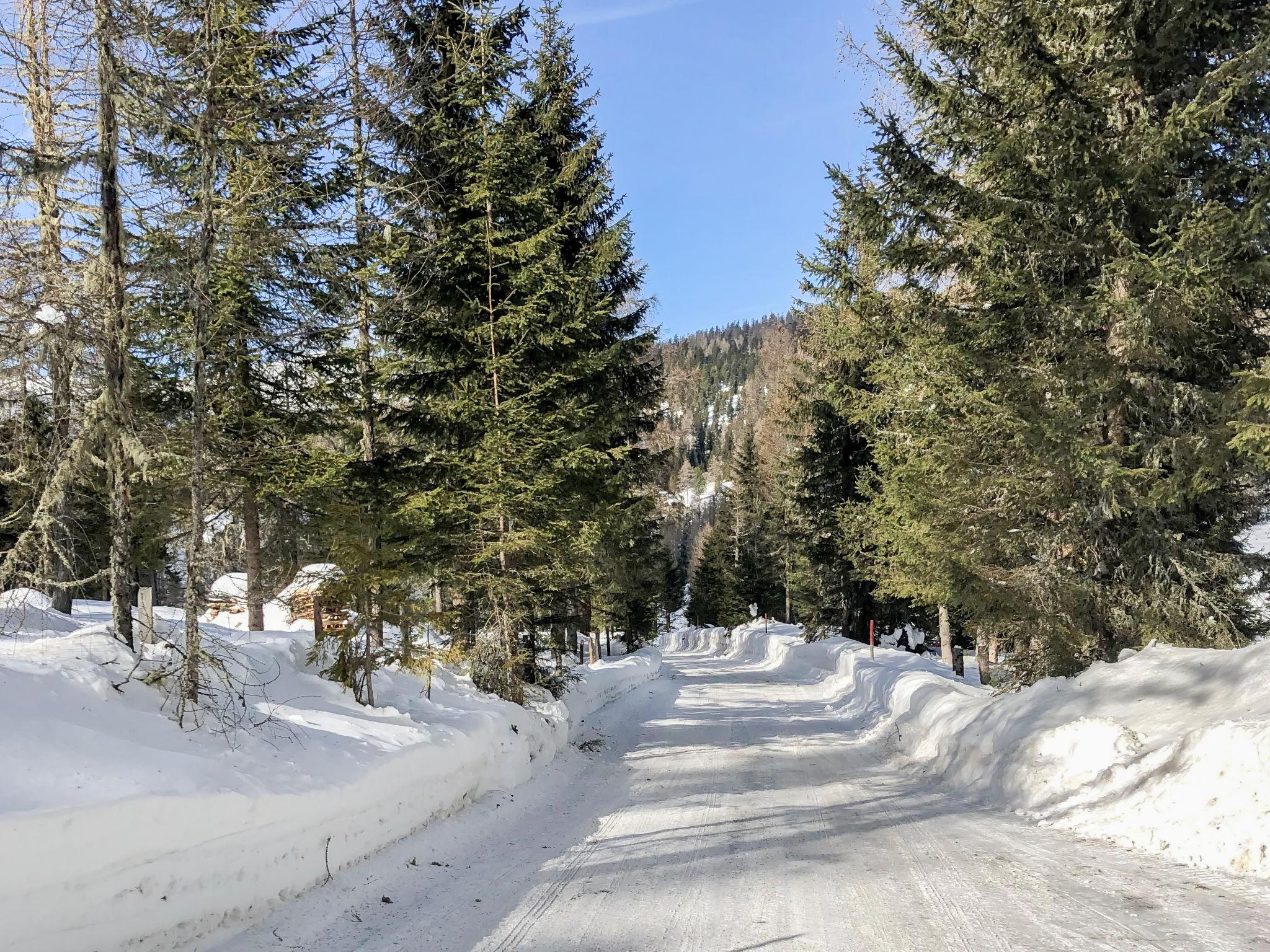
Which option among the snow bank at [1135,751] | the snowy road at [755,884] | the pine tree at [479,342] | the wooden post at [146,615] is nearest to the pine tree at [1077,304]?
the snow bank at [1135,751]

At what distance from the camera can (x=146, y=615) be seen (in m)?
5.94

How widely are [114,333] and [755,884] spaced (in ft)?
21.6

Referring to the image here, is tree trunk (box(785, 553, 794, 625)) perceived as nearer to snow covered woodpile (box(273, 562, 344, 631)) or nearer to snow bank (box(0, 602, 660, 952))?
snow covered woodpile (box(273, 562, 344, 631))

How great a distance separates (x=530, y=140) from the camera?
11.3 meters

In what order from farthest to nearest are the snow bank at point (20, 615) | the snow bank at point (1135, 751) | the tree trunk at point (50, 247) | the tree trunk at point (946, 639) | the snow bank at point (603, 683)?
the tree trunk at point (946, 639), the snow bank at point (603, 683), the snow bank at point (20, 615), the tree trunk at point (50, 247), the snow bank at point (1135, 751)

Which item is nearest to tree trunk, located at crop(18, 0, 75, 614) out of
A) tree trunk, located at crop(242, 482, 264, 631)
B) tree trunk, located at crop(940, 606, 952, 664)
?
tree trunk, located at crop(242, 482, 264, 631)

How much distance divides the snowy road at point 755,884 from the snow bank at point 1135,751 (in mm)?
315

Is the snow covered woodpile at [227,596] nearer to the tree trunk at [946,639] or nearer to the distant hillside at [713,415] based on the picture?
the distant hillside at [713,415]

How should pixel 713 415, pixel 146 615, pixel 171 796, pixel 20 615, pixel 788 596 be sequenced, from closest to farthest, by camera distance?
pixel 171 796, pixel 146 615, pixel 20 615, pixel 788 596, pixel 713 415

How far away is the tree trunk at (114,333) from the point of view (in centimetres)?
591

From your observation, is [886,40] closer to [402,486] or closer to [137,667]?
[402,486]

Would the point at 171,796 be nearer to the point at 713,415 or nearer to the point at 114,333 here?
the point at 114,333

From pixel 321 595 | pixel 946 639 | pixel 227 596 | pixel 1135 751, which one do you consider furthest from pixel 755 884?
pixel 946 639

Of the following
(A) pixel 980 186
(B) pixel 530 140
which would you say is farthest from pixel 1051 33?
(B) pixel 530 140
